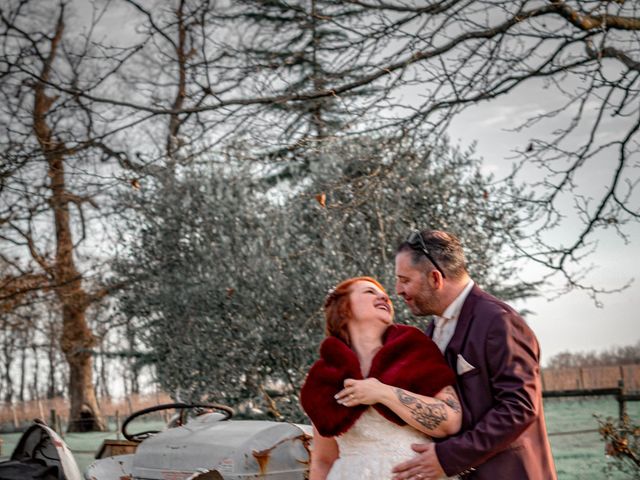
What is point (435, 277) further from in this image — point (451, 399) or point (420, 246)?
point (451, 399)

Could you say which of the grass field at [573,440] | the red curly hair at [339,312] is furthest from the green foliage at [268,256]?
the red curly hair at [339,312]

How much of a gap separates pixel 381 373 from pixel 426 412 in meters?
0.25

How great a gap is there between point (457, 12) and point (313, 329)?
3974 mm

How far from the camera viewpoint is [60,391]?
34031 mm

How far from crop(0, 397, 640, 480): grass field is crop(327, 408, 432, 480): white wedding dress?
6.23 m

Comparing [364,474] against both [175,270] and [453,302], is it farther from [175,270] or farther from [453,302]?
[175,270]

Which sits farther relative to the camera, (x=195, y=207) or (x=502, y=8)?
(x=195, y=207)

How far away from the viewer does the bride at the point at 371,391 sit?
2986 millimetres

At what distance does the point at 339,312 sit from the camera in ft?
10.8

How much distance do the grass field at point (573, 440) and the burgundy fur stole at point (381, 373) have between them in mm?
6325

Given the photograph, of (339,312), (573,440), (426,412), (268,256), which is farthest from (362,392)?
(573,440)

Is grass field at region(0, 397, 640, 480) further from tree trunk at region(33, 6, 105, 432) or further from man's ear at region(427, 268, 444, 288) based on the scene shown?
man's ear at region(427, 268, 444, 288)

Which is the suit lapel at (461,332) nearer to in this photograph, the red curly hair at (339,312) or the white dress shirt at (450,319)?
the white dress shirt at (450,319)

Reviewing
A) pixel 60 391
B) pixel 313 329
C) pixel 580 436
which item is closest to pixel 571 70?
pixel 313 329
